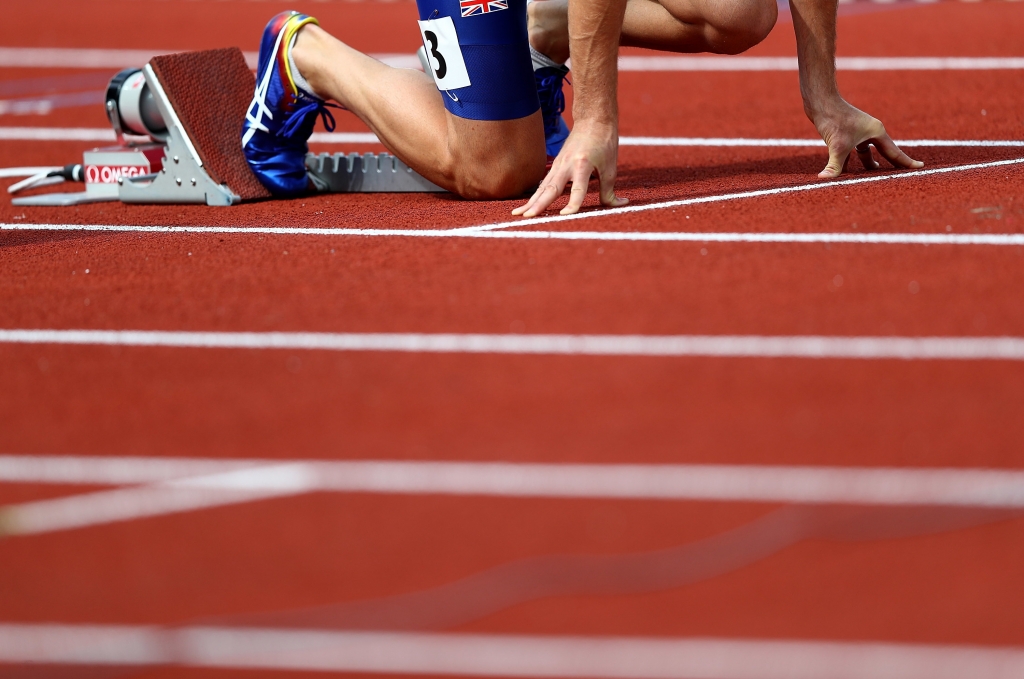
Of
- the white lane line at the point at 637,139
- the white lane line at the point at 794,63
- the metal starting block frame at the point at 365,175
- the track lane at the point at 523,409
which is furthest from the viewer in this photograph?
the white lane line at the point at 794,63

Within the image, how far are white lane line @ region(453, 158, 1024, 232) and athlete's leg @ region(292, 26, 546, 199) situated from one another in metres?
0.41

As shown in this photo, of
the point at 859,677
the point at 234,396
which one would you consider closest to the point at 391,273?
the point at 234,396

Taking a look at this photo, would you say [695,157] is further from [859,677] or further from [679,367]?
[859,677]

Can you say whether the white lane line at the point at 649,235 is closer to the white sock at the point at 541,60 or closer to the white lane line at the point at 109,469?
the white sock at the point at 541,60

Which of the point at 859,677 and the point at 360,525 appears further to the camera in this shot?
the point at 360,525

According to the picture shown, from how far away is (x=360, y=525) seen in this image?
214cm

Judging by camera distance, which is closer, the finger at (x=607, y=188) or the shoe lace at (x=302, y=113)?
the finger at (x=607, y=188)

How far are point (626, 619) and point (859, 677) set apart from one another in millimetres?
318

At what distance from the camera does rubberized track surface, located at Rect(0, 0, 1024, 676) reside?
1.92 metres

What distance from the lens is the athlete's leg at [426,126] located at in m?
4.09

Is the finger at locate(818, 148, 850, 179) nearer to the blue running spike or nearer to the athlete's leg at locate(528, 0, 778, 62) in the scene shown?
the athlete's leg at locate(528, 0, 778, 62)

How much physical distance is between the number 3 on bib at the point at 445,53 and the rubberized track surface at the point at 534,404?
0.38 m

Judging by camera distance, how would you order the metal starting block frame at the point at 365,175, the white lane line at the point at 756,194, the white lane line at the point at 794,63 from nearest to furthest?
1. the white lane line at the point at 756,194
2. the metal starting block frame at the point at 365,175
3. the white lane line at the point at 794,63

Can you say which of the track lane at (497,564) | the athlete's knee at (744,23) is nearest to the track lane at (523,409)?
the track lane at (497,564)
